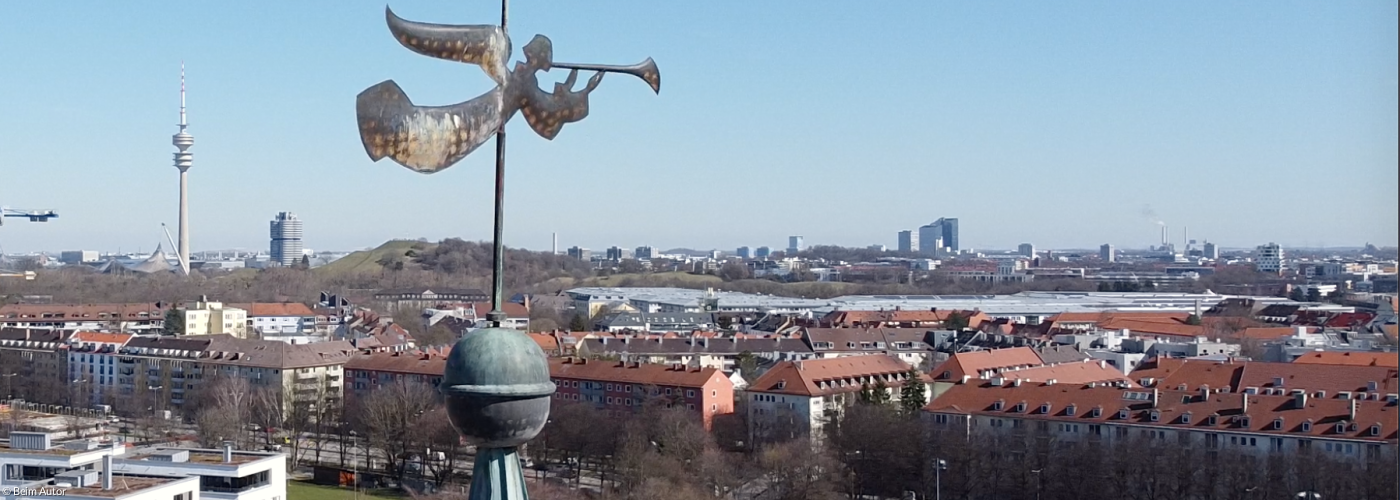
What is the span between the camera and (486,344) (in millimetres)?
4957

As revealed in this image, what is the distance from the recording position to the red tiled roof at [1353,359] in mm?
43081

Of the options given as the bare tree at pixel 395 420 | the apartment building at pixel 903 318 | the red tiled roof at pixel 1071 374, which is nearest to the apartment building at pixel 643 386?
the bare tree at pixel 395 420

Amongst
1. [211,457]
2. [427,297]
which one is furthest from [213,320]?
[211,457]

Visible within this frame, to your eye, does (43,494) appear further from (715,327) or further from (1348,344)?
(715,327)

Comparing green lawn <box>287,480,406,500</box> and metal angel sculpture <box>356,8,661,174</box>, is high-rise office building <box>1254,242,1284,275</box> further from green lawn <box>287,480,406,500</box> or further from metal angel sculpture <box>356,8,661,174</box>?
metal angel sculpture <box>356,8,661,174</box>

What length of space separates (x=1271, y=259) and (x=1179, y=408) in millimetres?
119844

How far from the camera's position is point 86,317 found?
76.2m

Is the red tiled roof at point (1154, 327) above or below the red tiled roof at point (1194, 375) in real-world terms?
above

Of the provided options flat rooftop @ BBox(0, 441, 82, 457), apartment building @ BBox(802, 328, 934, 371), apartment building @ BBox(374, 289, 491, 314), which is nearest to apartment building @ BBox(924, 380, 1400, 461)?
flat rooftop @ BBox(0, 441, 82, 457)

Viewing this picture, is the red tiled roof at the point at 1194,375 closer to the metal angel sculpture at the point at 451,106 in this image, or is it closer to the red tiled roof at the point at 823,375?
the red tiled roof at the point at 823,375

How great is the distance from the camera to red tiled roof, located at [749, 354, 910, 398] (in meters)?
43.9

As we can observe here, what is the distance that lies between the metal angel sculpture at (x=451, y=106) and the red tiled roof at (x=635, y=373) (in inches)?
1481

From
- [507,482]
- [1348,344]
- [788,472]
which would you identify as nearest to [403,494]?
[788,472]

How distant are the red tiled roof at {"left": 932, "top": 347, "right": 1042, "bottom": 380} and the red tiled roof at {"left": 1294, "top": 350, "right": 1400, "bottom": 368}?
911 centimetres
